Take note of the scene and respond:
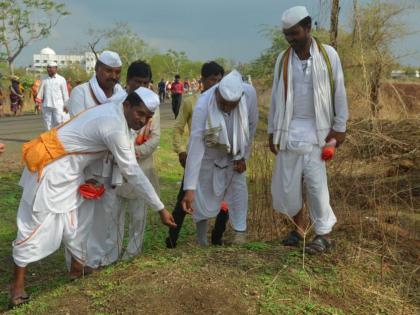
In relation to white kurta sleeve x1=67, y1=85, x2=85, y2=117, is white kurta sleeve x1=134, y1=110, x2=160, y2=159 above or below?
below

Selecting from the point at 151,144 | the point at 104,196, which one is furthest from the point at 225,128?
the point at 104,196

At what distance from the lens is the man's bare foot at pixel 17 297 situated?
3727 millimetres

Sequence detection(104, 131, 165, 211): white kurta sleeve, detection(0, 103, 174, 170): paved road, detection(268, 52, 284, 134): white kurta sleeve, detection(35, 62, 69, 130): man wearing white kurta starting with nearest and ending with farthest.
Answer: detection(104, 131, 165, 211): white kurta sleeve → detection(268, 52, 284, 134): white kurta sleeve → detection(0, 103, 174, 170): paved road → detection(35, 62, 69, 130): man wearing white kurta

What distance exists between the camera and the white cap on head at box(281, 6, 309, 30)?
3748 millimetres

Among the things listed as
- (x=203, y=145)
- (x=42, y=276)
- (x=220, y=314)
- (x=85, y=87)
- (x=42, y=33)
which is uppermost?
(x=42, y=33)

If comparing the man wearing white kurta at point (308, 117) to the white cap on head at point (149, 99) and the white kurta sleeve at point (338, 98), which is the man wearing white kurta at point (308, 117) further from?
the white cap on head at point (149, 99)

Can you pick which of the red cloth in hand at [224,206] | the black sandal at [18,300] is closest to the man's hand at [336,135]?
the red cloth in hand at [224,206]

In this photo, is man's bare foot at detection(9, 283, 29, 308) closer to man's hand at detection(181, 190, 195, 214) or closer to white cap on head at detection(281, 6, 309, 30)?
man's hand at detection(181, 190, 195, 214)

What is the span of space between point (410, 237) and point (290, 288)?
5.85 ft

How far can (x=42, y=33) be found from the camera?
29.2 metres

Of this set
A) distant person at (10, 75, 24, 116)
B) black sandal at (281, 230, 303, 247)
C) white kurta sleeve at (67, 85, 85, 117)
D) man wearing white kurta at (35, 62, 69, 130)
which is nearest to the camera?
black sandal at (281, 230, 303, 247)

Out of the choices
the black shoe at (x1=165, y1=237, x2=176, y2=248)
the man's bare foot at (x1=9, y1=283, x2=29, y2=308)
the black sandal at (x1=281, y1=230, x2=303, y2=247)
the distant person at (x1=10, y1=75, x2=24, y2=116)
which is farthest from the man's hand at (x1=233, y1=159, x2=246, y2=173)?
the distant person at (x1=10, y1=75, x2=24, y2=116)

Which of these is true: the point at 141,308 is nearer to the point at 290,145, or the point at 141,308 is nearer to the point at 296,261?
the point at 296,261

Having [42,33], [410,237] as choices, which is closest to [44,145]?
[410,237]
